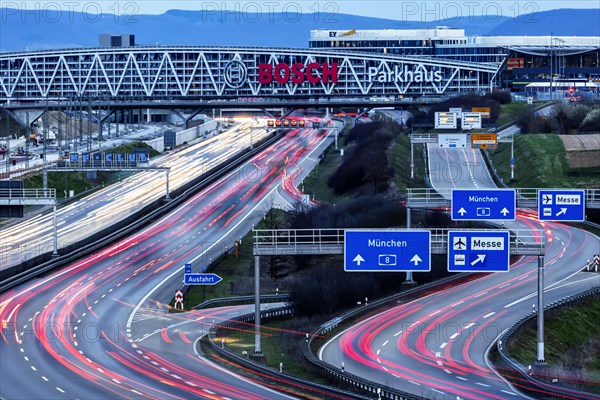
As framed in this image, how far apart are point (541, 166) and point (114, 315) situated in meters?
54.3

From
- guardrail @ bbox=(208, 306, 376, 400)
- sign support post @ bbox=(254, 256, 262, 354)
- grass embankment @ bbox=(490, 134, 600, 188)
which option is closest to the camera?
guardrail @ bbox=(208, 306, 376, 400)

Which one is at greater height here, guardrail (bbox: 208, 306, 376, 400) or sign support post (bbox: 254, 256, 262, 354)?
sign support post (bbox: 254, 256, 262, 354)

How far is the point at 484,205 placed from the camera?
54.8 m

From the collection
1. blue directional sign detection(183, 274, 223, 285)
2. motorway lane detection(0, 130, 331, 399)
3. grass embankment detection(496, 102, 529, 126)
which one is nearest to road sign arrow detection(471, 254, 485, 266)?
motorway lane detection(0, 130, 331, 399)

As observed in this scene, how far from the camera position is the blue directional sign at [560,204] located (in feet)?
177

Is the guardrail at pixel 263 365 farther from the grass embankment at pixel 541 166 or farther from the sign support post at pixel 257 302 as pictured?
the grass embankment at pixel 541 166

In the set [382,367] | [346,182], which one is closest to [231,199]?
[346,182]

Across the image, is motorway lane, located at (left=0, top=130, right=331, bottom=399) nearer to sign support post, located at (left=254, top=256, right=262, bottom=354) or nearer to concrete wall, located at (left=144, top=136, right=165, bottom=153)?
sign support post, located at (left=254, top=256, right=262, bottom=354)

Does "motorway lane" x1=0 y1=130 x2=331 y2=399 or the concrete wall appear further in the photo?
the concrete wall

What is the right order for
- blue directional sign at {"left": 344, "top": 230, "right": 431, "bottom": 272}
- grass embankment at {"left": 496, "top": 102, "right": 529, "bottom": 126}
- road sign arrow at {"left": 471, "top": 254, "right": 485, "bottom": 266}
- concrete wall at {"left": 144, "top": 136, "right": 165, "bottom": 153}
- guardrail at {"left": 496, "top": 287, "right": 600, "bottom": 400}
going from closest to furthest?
1. guardrail at {"left": 496, "top": 287, "right": 600, "bottom": 400}
2. blue directional sign at {"left": 344, "top": 230, "right": 431, "bottom": 272}
3. road sign arrow at {"left": 471, "top": 254, "right": 485, "bottom": 266}
4. grass embankment at {"left": 496, "top": 102, "right": 529, "bottom": 126}
5. concrete wall at {"left": 144, "top": 136, "right": 165, "bottom": 153}

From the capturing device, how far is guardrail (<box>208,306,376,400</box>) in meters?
41.3

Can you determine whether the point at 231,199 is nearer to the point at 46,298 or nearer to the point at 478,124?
the point at 478,124

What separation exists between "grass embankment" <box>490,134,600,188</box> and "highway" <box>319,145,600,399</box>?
2285cm

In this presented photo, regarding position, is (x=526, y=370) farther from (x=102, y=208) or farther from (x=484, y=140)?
(x=102, y=208)
